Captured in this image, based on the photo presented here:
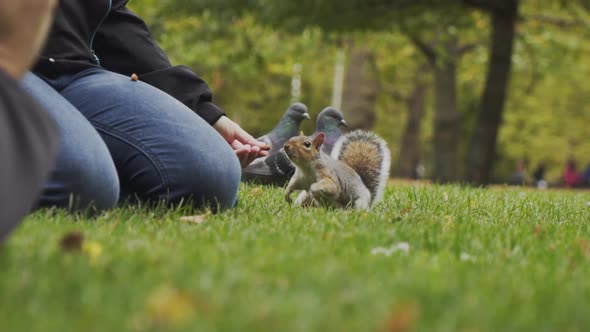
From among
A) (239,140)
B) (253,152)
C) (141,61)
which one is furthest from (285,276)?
(141,61)

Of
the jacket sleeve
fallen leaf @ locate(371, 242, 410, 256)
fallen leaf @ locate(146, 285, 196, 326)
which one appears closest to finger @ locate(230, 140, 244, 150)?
the jacket sleeve

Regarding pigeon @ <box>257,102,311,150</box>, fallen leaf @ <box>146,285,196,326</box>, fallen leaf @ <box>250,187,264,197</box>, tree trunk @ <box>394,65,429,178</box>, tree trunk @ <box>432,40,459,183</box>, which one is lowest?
tree trunk @ <box>394,65,429,178</box>

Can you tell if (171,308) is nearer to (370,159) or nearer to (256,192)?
(370,159)

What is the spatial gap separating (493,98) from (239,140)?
9.71m

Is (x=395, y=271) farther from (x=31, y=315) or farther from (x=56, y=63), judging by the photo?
(x=56, y=63)

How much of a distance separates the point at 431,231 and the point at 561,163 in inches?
1529

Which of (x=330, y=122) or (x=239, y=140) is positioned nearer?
(x=239, y=140)

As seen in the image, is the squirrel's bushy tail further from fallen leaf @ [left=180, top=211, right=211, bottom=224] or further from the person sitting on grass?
fallen leaf @ [left=180, top=211, right=211, bottom=224]

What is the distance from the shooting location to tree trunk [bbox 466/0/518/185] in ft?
43.1

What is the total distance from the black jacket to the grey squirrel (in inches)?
20.2

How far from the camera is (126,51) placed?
4.34 m

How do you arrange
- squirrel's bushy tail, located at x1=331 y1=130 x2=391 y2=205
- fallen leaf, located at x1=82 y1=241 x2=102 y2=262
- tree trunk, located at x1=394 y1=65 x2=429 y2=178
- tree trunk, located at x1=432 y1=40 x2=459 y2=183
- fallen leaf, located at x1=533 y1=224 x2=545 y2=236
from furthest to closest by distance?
tree trunk, located at x1=394 y1=65 x2=429 y2=178 < tree trunk, located at x1=432 y1=40 x2=459 y2=183 < squirrel's bushy tail, located at x1=331 y1=130 x2=391 y2=205 < fallen leaf, located at x1=533 y1=224 x2=545 y2=236 < fallen leaf, located at x1=82 y1=241 x2=102 y2=262

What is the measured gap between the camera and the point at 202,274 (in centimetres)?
219

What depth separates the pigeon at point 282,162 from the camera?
20.2 feet
